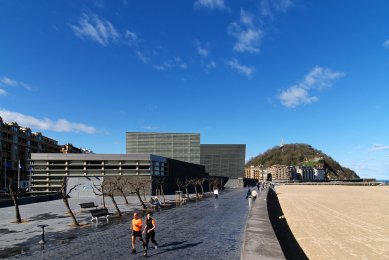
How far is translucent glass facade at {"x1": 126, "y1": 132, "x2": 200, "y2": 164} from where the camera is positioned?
118 metres

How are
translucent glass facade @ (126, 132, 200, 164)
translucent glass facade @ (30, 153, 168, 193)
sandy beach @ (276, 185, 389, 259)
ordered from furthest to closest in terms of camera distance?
1. translucent glass facade @ (126, 132, 200, 164)
2. translucent glass facade @ (30, 153, 168, 193)
3. sandy beach @ (276, 185, 389, 259)

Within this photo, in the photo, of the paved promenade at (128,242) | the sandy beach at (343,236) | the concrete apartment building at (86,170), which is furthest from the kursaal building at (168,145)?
the paved promenade at (128,242)

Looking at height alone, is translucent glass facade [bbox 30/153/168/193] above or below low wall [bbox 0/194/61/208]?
above

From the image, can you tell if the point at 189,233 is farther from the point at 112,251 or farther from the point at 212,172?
the point at 212,172

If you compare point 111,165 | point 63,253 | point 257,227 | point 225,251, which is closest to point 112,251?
point 63,253

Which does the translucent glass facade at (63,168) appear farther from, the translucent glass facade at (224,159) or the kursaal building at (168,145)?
the translucent glass facade at (224,159)

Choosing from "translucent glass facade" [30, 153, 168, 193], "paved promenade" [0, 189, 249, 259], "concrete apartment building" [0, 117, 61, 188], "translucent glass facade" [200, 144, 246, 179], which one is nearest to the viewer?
"paved promenade" [0, 189, 249, 259]

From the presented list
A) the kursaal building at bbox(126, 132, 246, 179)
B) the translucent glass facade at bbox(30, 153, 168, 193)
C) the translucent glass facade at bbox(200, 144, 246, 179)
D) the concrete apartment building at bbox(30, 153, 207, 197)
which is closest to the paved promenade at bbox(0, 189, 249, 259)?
the concrete apartment building at bbox(30, 153, 207, 197)

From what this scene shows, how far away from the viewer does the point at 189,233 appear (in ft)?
66.5

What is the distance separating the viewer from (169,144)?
11838 cm

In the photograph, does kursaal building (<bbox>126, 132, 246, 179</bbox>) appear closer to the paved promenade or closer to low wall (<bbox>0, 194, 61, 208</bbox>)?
low wall (<bbox>0, 194, 61, 208</bbox>)

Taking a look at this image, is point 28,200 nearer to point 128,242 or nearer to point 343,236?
point 128,242

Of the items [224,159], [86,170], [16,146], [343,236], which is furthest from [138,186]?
[224,159]

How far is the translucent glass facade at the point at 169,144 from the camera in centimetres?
11790
